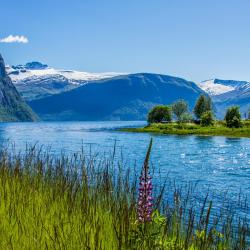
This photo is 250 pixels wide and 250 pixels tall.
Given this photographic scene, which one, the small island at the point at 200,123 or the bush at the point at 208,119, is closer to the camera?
the small island at the point at 200,123

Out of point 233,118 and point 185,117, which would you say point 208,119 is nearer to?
point 233,118

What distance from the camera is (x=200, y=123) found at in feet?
388

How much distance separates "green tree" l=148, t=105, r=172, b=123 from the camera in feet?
432

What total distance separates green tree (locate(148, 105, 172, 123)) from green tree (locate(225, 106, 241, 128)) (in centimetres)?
2421

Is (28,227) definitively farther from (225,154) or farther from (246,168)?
(225,154)

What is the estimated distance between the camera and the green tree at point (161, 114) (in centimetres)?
13162

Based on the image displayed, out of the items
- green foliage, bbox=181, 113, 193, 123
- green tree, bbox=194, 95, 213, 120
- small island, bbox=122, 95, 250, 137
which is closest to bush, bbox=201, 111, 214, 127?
small island, bbox=122, 95, 250, 137

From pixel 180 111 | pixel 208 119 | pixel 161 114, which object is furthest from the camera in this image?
pixel 180 111

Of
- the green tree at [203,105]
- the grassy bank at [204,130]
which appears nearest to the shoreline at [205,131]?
the grassy bank at [204,130]

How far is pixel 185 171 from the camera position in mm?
34594

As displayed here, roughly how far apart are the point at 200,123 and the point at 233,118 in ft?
39.4

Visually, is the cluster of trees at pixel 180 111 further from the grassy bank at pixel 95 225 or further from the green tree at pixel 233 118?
the grassy bank at pixel 95 225

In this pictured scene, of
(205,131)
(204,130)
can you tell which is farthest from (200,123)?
(205,131)

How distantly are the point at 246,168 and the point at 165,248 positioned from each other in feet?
112
